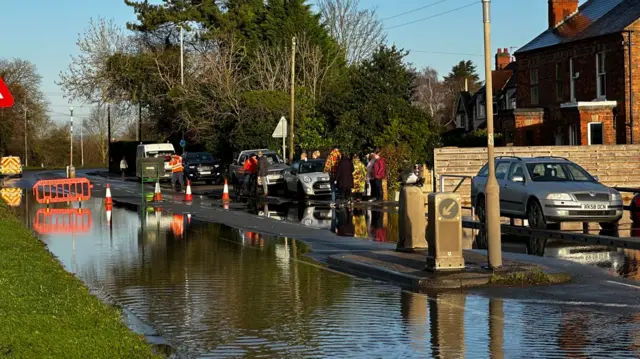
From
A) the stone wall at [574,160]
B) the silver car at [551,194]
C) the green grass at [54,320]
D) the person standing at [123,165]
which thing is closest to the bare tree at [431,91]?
the person standing at [123,165]

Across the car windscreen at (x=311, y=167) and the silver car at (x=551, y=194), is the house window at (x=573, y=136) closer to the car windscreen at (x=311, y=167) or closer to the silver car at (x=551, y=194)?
the car windscreen at (x=311, y=167)

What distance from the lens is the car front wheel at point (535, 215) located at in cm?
2253

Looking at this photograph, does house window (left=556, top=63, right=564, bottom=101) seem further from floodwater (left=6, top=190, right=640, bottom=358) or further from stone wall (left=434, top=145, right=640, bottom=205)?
floodwater (left=6, top=190, right=640, bottom=358)

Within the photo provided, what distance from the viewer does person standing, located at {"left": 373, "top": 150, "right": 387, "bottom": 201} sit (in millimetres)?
33281

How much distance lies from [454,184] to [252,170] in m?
7.53

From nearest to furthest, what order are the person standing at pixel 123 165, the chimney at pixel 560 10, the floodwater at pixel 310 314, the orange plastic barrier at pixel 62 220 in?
the floodwater at pixel 310 314, the orange plastic barrier at pixel 62 220, the chimney at pixel 560 10, the person standing at pixel 123 165

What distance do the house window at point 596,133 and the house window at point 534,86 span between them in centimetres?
594

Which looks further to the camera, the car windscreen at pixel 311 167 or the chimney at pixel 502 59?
the chimney at pixel 502 59

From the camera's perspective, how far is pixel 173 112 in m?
69.4

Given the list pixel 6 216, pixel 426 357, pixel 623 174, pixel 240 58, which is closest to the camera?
pixel 426 357

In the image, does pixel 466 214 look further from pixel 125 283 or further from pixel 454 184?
pixel 125 283

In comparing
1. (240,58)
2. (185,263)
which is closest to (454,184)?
(185,263)

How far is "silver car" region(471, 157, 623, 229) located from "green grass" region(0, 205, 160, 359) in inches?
430

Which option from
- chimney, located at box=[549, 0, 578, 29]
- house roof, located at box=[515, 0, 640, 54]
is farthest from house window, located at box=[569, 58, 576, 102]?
chimney, located at box=[549, 0, 578, 29]
